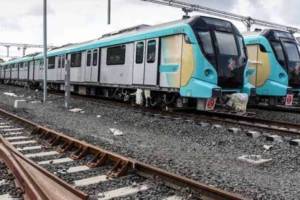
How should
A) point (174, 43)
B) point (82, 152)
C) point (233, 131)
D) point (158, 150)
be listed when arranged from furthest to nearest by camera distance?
point (174, 43)
point (233, 131)
point (158, 150)
point (82, 152)

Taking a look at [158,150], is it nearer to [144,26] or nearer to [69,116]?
[69,116]

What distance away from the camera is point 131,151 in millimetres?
7324

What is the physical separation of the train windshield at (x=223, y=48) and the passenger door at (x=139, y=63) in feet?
8.56

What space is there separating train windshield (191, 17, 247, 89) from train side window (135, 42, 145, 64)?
2.63m

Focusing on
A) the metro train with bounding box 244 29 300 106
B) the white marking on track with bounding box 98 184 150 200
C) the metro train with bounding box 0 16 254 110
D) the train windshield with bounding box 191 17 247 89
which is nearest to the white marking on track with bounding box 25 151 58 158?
the white marking on track with bounding box 98 184 150 200

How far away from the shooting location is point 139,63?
14.6m

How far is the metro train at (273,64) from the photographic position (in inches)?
627

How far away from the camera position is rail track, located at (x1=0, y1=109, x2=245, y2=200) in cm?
459

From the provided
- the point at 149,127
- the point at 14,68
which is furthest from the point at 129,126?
the point at 14,68

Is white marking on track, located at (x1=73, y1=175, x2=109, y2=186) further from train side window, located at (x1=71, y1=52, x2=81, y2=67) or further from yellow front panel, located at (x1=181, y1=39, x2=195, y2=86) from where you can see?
train side window, located at (x1=71, y1=52, x2=81, y2=67)

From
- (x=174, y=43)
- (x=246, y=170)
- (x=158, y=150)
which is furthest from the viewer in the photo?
(x=174, y=43)

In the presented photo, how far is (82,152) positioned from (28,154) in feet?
3.22

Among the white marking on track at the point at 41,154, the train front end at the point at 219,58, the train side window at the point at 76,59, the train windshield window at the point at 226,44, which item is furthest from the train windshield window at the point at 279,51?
the white marking on track at the point at 41,154

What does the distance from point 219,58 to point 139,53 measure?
318cm
